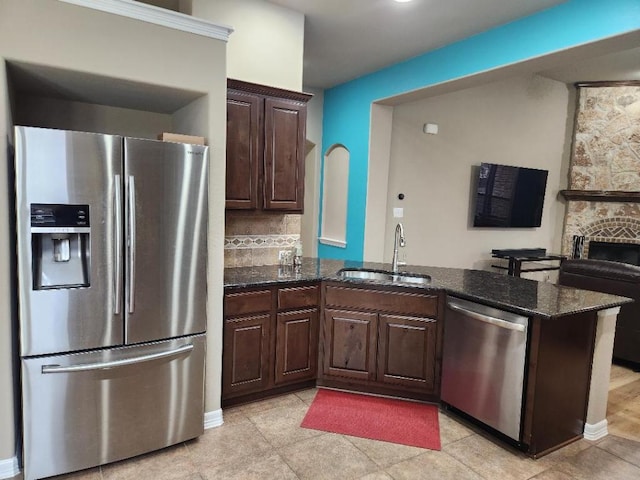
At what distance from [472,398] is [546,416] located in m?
0.44

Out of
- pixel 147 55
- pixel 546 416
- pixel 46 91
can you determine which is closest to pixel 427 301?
pixel 546 416

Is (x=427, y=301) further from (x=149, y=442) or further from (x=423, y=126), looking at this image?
(x=423, y=126)

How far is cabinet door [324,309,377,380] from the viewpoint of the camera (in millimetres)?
3191

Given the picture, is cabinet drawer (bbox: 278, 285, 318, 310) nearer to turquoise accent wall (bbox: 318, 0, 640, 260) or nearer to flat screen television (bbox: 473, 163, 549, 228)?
turquoise accent wall (bbox: 318, 0, 640, 260)

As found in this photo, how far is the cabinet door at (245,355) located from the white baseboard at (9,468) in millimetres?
1161

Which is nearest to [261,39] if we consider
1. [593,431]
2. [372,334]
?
[372,334]

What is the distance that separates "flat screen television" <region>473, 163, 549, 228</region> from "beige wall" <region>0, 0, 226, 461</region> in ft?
14.3

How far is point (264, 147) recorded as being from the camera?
3.29m

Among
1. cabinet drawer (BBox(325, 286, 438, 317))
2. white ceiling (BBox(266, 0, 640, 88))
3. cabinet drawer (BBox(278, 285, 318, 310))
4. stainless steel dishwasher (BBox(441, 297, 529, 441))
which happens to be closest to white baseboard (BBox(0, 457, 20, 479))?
cabinet drawer (BBox(278, 285, 318, 310))

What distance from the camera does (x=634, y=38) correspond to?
2.84 m

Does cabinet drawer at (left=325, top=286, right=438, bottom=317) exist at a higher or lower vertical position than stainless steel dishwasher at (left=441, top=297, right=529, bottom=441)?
higher

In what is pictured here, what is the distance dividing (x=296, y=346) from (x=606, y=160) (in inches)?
235

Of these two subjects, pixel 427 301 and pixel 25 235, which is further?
pixel 427 301

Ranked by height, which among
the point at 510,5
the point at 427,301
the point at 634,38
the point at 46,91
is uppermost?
the point at 510,5
